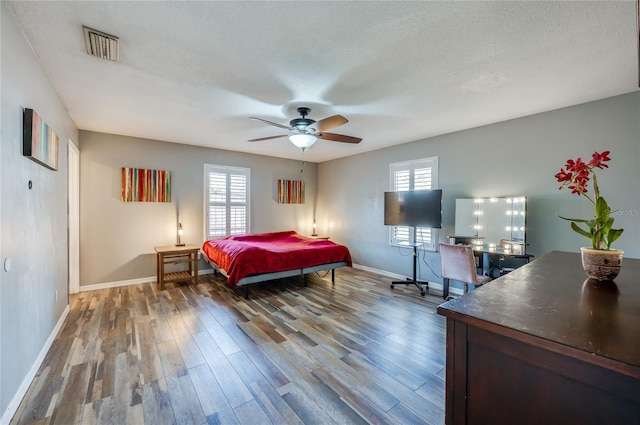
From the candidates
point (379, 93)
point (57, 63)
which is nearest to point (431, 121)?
point (379, 93)

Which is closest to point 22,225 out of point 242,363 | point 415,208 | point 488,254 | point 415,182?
point 242,363

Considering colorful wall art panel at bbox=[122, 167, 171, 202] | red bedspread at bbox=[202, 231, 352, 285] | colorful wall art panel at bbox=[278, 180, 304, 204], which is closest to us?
red bedspread at bbox=[202, 231, 352, 285]

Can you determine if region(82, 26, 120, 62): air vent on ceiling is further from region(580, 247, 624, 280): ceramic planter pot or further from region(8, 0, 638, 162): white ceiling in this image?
region(580, 247, 624, 280): ceramic planter pot

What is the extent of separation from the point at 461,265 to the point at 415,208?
4.21 ft

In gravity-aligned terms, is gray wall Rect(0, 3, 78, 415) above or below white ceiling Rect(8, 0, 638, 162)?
below

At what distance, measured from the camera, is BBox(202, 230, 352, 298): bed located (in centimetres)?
392

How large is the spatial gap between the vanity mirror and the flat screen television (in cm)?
32

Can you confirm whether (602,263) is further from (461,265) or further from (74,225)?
(74,225)

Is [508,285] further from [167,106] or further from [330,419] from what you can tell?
[167,106]

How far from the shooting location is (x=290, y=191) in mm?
6516

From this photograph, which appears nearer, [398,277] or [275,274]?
[275,274]

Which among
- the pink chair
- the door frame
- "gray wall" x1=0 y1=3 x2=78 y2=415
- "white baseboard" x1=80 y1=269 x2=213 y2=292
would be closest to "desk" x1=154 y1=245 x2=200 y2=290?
"white baseboard" x1=80 y1=269 x2=213 y2=292

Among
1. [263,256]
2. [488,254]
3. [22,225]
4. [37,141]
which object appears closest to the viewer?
[22,225]

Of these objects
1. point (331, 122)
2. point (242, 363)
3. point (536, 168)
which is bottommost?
point (242, 363)
